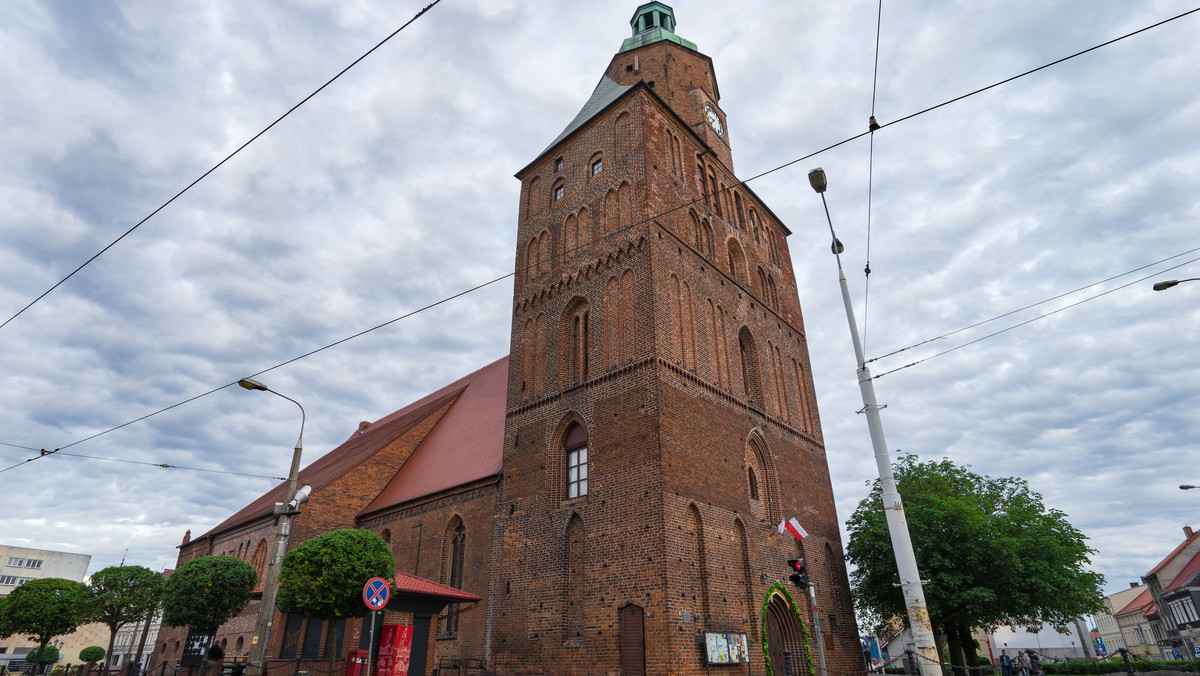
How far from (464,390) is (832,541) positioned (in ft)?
59.0

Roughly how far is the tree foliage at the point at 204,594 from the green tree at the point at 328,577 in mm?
6408

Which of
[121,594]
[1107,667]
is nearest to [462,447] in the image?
[121,594]

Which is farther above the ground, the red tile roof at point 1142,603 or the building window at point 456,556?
the red tile roof at point 1142,603

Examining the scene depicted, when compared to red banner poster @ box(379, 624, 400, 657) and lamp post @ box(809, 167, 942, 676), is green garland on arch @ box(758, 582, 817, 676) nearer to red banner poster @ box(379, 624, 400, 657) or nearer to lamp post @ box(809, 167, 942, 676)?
lamp post @ box(809, 167, 942, 676)

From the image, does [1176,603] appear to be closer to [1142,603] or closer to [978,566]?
[1142,603]

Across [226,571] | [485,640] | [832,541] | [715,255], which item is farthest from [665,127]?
[226,571]

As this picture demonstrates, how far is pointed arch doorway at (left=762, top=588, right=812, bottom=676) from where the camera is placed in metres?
16.9

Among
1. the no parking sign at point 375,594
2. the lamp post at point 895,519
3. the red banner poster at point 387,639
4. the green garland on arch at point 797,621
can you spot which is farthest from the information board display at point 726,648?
the red banner poster at point 387,639

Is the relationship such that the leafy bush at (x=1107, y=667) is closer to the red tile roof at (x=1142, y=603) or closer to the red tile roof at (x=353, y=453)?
the red tile roof at (x=353, y=453)

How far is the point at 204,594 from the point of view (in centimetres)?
1883

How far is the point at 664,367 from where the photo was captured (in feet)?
54.4

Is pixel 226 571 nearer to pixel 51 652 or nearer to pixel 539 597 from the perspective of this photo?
pixel 539 597

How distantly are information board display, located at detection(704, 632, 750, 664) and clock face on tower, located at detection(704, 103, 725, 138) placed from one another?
1837cm

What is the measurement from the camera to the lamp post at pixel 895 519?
9.59m
